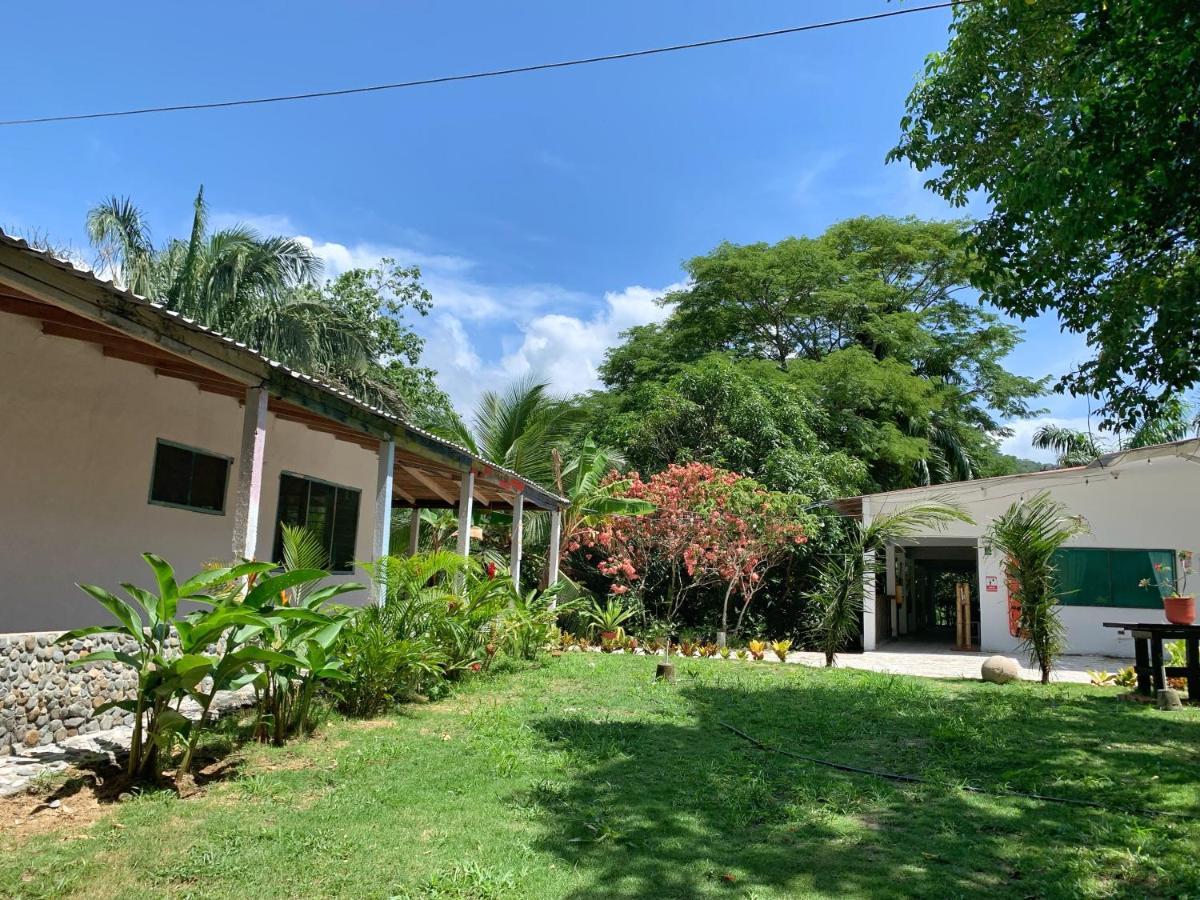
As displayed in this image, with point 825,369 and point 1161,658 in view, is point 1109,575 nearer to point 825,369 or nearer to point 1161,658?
point 1161,658

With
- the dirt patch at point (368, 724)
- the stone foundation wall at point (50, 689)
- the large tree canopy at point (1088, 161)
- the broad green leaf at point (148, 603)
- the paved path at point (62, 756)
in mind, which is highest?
the large tree canopy at point (1088, 161)

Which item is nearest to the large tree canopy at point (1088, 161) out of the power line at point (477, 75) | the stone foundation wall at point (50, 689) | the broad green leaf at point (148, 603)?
the power line at point (477, 75)

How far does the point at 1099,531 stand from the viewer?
15008mm

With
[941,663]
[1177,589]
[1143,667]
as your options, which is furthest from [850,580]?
[1177,589]

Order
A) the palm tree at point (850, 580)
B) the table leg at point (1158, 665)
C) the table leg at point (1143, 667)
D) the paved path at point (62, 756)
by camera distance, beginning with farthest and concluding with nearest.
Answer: the palm tree at point (850, 580)
the table leg at point (1143, 667)
the table leg at point (1158, 665)
the paved path at point (62, 756)

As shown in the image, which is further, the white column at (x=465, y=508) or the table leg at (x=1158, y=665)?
Answer: the white column at (x=465, y=508)

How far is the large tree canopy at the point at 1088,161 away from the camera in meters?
5.24

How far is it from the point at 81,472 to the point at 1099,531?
16.6 metres

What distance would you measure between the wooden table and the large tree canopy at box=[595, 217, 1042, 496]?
858 centimetres

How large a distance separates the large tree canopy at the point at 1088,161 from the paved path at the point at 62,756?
7646 mm

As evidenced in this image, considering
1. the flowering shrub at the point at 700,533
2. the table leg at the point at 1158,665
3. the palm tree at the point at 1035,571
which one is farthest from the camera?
the flowering shrub at the point at 700,533

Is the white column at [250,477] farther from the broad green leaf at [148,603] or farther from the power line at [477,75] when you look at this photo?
the power line at [477,75]

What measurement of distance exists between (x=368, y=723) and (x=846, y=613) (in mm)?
7724

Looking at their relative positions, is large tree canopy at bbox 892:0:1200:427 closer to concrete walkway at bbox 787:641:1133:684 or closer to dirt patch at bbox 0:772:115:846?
concrete walkway at bbox 787:641:1133:684
